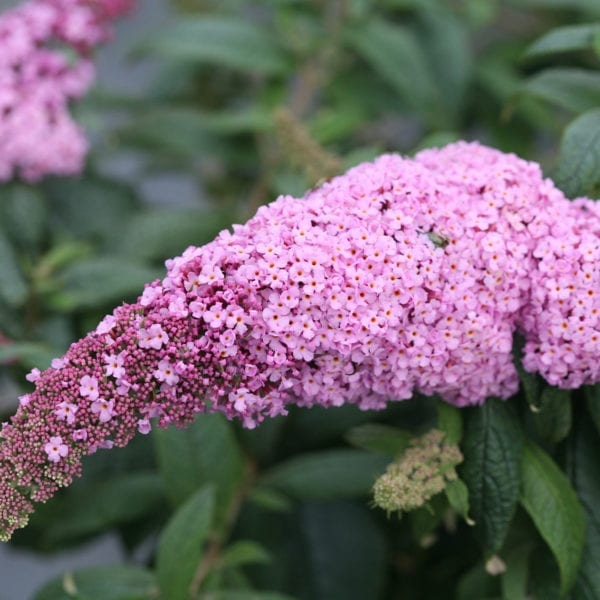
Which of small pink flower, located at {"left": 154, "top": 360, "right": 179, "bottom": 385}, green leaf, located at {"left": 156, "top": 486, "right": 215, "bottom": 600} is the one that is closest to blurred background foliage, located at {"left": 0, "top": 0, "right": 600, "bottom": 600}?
green leaf, located at {"left": 156, "top": 486, "right": 215, "bottom": 600}

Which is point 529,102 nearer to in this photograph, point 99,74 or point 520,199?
point 520,199

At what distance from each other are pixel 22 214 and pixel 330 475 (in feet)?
2.49

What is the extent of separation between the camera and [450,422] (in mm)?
1217

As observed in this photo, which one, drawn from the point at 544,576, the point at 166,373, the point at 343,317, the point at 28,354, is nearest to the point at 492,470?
the point at 544,576

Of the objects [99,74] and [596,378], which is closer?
[596,378]

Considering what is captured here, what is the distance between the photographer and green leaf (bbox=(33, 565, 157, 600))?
4.82 feet

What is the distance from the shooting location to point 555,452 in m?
1.32

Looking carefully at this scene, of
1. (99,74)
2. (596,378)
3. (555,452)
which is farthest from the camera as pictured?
(99,74)

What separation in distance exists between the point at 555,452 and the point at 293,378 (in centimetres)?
44

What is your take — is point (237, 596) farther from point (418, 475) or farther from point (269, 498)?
point (418, 475)

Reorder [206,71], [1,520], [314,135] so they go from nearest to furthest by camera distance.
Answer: [1,520], [314,135], [206,71]

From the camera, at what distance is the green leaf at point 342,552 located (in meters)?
1.70

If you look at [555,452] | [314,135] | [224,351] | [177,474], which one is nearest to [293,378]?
[224,351]

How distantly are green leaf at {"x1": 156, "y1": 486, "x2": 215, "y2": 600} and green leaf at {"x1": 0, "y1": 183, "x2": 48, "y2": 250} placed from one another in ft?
2.28
